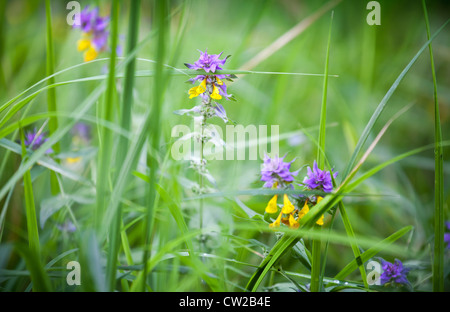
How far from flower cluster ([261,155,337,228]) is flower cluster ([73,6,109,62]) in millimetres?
549

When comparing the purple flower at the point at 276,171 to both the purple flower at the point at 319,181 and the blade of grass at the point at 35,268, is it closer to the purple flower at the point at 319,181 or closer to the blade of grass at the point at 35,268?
the purple flower at the point at 319,181

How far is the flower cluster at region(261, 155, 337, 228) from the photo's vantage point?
511 mm

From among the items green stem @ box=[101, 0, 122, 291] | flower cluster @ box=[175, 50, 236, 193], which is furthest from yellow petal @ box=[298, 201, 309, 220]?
green stem @ box=[101, 0, 122, 291]

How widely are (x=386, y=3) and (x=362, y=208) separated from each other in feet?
3.18

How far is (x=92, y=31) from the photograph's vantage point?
81cm

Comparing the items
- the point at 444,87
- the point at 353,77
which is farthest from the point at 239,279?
the point at 444,87

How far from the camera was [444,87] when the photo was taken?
4.45ft

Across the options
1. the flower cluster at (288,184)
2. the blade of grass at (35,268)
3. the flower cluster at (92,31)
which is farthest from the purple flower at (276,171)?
the flower cluster at (92,31)

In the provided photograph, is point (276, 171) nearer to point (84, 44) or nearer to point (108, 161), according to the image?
point (108, 161)

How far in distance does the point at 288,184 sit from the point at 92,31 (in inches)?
24.3

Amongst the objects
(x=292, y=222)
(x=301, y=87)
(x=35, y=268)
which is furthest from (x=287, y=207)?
(x=301, y=87)

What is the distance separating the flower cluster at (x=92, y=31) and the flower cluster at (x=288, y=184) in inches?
21.6

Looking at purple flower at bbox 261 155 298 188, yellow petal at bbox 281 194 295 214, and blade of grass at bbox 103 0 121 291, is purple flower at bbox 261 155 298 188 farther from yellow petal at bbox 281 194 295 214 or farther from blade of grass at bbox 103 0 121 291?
blade of grass at bbox 103 0 121 291

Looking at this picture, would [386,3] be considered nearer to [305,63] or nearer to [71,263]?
[305,63]
